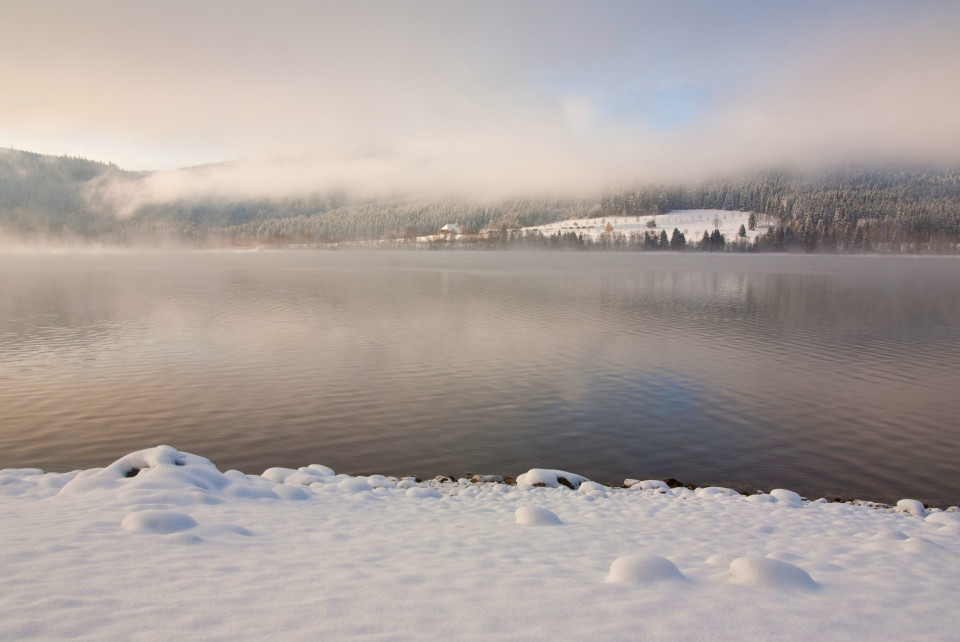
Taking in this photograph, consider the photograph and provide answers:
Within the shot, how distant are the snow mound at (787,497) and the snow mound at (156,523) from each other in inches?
476

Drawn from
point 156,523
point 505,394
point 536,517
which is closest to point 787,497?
point 536,517

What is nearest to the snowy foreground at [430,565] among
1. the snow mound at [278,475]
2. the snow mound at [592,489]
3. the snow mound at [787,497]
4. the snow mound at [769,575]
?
the snow mound at [769,575]

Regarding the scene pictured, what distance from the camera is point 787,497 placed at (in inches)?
512

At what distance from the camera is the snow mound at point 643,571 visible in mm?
6648

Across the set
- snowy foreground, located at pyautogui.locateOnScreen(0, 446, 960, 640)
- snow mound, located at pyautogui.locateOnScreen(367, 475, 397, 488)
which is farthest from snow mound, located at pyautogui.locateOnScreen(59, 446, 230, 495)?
snow mound, located at pyautogui.locateOnScreen(367, 475, 397, 488)

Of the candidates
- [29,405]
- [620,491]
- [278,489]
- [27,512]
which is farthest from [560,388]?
[29,405]

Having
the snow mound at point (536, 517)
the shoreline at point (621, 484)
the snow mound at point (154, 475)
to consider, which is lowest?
the shoreline at point (621, 484)

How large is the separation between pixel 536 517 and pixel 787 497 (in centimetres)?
675

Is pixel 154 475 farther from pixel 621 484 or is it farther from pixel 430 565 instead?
pixel 621 484

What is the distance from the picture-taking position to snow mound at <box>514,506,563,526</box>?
10023mm

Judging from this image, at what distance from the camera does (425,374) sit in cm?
2592

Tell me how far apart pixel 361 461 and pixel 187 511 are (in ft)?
22.9

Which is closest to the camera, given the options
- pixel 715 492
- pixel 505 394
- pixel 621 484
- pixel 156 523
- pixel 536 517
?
pixel 156 523

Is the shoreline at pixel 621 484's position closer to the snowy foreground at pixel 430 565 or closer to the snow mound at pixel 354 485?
the snow mound at pixel 354 485
